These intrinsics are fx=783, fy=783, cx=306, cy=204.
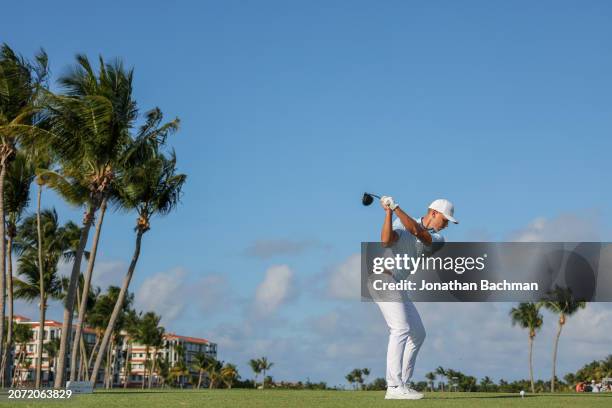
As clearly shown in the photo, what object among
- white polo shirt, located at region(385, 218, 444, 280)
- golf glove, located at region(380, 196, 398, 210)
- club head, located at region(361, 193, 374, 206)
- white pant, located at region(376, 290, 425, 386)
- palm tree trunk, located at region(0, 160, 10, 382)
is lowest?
white pant, located at region(376, 290, 425, 386)

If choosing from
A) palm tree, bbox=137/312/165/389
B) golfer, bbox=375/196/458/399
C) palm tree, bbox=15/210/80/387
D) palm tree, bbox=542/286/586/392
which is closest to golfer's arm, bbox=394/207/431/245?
golfer, bbox=375/196/458/399

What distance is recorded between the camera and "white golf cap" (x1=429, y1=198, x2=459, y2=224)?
33.3ft

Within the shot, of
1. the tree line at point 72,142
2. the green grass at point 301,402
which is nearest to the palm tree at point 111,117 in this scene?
the tree line at point 72,142

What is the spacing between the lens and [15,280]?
5259 centimetres

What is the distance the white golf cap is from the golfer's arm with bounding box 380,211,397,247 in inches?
31.3

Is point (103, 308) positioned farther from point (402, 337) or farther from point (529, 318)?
point (402, 337)

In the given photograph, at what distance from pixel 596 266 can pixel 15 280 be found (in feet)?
120

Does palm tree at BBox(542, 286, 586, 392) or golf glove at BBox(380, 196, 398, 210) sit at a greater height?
palm tree at BBox(542, 286, 586, 392)

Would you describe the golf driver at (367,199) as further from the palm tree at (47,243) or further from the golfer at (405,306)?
the palm tree at (47,243)

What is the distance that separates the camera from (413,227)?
965 centimetres

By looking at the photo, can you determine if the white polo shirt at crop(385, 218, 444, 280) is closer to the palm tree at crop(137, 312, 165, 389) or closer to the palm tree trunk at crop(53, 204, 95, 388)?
the palm tree trunk at crop(53, 204, 95, 388)

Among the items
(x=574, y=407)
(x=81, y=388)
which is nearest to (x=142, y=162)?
(x=81, y=388)

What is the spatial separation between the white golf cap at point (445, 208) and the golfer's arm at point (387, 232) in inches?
31.3

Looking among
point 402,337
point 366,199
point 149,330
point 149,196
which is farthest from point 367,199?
point 149,330
